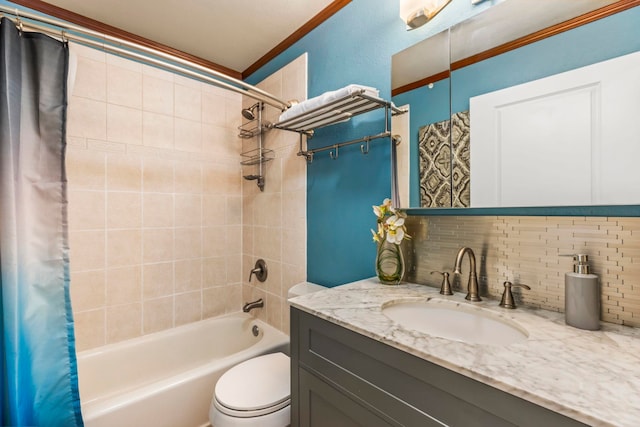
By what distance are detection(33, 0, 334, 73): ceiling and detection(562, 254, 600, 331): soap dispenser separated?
5.52 feet

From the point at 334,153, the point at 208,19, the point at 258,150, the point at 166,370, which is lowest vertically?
the point at 166,370

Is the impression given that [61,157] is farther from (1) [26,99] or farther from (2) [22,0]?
(2) [22,0]

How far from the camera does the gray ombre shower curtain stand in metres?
1.06

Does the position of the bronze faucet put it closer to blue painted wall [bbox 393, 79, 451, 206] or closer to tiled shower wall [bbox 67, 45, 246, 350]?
blue painted wall [bbox 393, 79, 451, 206]

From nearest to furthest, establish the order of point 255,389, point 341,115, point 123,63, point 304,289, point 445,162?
point 445,162
point 255,389
point 341,115
point 304,289
point 123,63

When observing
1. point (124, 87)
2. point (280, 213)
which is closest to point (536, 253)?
point (280, 213)

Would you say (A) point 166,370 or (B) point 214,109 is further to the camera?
(B) point 214,109

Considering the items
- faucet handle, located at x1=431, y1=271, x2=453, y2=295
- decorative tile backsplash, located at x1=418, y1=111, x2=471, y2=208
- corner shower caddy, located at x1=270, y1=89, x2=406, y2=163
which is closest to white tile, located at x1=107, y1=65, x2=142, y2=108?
corner shower caddy, located at x1=270, y1=89, x2=406, y2=163

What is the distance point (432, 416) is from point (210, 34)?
7.23 feet

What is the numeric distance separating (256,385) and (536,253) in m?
1.20

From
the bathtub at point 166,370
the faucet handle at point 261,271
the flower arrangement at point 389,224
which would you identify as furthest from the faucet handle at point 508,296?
the faucet handle at point 261,271

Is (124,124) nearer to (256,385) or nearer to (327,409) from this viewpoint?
(256,385)

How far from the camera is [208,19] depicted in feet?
5.49

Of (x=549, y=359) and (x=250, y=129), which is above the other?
(x=250, y=129)
